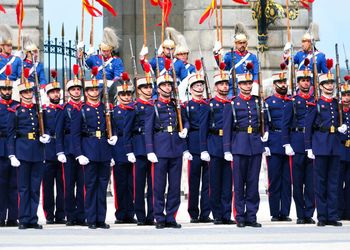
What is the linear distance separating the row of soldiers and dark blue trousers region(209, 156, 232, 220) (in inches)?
0.6

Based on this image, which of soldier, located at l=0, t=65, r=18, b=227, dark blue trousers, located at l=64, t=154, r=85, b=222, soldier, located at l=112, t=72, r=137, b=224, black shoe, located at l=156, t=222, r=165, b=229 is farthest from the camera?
soldier, located at l=112, t=72, r=137, b=224

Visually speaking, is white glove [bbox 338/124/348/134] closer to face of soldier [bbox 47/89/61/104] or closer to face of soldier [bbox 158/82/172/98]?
face of soldier [bbox 158/82/172/98]

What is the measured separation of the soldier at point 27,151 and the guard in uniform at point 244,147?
2.67 metres

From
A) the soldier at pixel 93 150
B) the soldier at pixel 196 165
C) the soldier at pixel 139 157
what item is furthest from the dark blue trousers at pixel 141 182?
the soldier at pixel 93 150

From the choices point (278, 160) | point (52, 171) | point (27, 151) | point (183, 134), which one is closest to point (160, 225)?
point (183, 134)

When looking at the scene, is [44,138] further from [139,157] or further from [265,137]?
[265,137]

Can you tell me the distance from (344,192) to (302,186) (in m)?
0.77

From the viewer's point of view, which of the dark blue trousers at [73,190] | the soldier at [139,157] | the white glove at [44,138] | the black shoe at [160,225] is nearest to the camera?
the black shoe at [160,225]

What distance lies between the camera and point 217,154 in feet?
84.1

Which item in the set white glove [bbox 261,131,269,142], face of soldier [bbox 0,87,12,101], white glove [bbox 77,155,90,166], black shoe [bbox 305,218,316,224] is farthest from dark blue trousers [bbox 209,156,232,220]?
face of soldier [bbox 0,87,12,101]

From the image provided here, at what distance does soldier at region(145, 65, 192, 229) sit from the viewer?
81.0ft

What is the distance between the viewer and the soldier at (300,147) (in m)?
25.6

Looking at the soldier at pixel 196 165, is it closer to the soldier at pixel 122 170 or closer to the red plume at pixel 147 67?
the red plume at pixel 147 67

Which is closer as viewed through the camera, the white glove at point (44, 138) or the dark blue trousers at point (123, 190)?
the white glove at point (44, 138)
